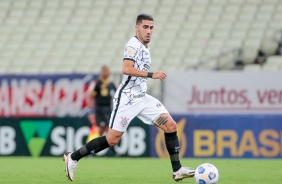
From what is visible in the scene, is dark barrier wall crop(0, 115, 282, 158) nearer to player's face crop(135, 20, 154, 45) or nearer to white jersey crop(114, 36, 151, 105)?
white jersey crop(114, 36, 151, 105)

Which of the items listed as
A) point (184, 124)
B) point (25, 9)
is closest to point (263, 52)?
point (184, 124)

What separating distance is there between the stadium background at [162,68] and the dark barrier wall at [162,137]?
0.02 m

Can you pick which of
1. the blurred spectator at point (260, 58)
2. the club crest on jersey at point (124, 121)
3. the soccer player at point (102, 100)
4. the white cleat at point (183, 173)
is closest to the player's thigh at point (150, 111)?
the club crest on jersey at point (124, 121)

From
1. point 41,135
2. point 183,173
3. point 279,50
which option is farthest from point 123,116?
point 279,50

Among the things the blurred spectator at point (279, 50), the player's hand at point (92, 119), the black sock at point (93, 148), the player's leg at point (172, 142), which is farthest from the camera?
the blurred spectator at point (279, 50)

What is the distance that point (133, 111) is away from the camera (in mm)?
11094

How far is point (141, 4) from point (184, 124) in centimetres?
703

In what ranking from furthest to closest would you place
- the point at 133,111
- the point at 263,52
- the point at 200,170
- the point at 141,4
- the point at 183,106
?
1. the point at 141,4
2. the point at 263,52
3. the point at 183,106
4. the point at 133,111
5. the point at 200,170

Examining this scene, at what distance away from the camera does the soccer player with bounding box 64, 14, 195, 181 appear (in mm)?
11016

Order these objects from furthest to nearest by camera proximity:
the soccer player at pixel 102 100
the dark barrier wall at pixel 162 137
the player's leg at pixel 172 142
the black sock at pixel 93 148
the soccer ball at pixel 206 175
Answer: the soccer player at pixel 102 100 < the dark barrier wall at pixel 162 137 < the black sock at pixel 93 148 < the player's leg at pixel 172 142 < the soccer ball at pixel 206 175

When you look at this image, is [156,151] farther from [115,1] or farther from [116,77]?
[115,1]

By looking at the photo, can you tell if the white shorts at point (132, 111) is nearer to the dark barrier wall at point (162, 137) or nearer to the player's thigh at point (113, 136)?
the player's thigh at point (113, 136)

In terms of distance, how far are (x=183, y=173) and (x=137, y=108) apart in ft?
3.29

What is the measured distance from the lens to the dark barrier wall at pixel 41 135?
1898 cm
